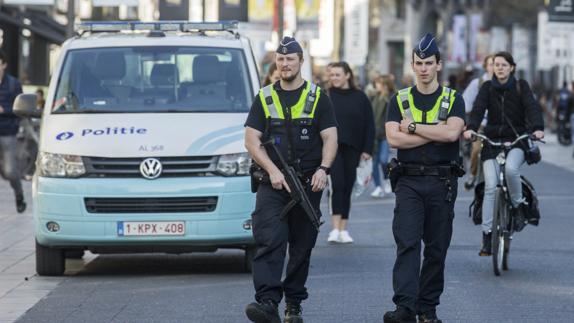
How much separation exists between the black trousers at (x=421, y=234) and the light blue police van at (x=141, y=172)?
2662 millimetres

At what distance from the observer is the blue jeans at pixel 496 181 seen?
12.4 m

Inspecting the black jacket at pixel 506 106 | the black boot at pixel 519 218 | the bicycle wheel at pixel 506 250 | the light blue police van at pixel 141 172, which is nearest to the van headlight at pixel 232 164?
the light blue police van at pixel 141 172

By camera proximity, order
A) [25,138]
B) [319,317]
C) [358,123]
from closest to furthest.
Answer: [319,317] < [358,123] < [25,138]

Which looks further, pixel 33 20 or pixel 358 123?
pixel 33 20

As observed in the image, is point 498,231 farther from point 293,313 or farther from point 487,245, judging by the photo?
point 293,313

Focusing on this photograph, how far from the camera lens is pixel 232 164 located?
1160 cm

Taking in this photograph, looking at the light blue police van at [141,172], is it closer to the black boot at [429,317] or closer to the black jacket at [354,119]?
the black jacket at [354,119]

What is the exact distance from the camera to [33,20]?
34.2m

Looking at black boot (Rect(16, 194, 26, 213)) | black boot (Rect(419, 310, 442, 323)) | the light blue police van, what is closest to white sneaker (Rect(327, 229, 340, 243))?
the light blue police van

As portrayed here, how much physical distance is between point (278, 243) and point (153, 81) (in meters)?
3.80

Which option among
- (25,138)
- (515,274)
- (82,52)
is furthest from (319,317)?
(25,138)

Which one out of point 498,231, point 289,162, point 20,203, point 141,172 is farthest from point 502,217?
point 20,203

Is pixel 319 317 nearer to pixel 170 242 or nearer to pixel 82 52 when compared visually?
pixel 170 242

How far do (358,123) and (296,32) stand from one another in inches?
729
